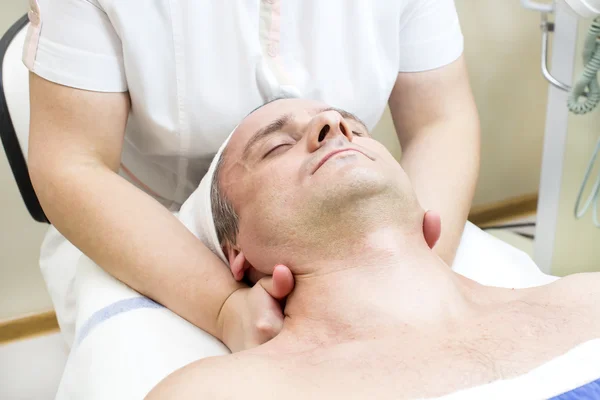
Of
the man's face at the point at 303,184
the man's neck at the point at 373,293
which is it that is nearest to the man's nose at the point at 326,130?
the man's face at the point at 303,184

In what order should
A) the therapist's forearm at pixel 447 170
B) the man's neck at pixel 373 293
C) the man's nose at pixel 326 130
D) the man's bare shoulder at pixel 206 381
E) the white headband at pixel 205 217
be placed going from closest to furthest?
the man's bare shoulder at pixel 206 381 → the man's neck at pixel 373 293 → the man's nose at pixel 326 130 → the white headband at pixel 205 217 → the therapist's forearm at pixel 447 170

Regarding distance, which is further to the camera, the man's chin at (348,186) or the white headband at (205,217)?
the white headband at (205,217)

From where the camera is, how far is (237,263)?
940 millimetres

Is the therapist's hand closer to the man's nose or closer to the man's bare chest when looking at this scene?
the man's bare chest

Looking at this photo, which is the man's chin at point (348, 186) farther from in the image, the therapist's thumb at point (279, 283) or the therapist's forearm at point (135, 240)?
the therapist's forearm at point (135, 240)

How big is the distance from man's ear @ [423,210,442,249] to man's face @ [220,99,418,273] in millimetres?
34

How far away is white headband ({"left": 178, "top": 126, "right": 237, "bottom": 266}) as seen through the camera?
1.03 metres

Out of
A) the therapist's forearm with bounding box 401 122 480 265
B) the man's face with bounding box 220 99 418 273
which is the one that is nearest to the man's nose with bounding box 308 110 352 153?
the man's face with bounding box 220 99 418 273

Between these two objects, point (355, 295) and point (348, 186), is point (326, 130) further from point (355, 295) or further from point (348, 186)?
point (355, 295)

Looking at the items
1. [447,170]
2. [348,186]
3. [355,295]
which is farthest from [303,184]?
[447,170]

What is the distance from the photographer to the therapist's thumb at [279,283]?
83cm

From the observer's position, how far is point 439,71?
1.24 metres

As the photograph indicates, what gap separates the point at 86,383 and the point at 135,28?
56cm

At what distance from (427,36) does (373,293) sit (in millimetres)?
636
